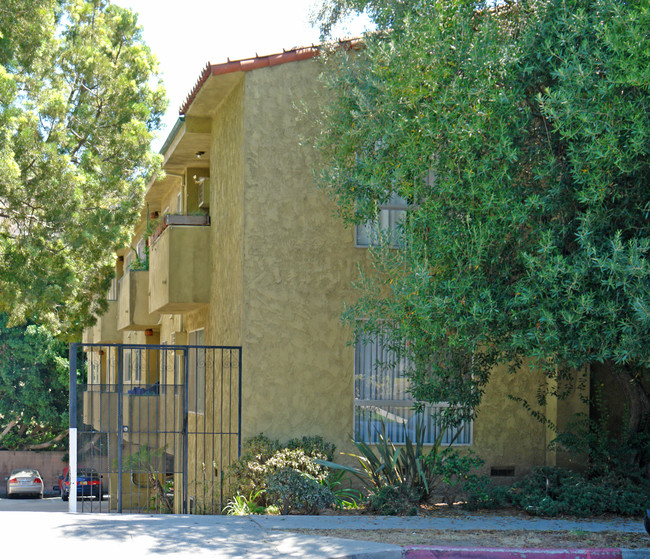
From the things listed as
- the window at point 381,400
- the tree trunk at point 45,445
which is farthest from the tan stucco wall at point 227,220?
the tree trunk at point 45,445

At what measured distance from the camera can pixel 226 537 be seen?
8.48 meters

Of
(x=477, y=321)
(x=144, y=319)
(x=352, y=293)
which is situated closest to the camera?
(x=477, y=321)

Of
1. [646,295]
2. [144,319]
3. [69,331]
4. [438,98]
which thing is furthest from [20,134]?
[646,295]

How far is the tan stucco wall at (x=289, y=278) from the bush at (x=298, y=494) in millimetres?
1796

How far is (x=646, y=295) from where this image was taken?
8031 mm

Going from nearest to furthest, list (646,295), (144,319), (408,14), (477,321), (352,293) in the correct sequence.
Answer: (646,295) < (477,321) < (408,14) < (352,293) < (144,319)

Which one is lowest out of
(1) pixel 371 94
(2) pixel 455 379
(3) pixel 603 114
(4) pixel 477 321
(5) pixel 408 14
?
(2) pixel 455 379

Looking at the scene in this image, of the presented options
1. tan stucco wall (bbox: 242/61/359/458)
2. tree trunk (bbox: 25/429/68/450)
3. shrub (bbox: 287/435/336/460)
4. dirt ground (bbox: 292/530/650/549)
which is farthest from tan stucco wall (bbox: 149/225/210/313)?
tree trunk (bbox: 25/429/68/450)

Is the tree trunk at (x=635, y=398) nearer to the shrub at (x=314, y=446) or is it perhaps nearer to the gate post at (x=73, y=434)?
the shrub at (x=314, y=446)

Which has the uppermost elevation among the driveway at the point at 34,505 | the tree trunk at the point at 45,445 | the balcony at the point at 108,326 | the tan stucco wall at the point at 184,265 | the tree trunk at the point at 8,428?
the tan stucco wall at the point at 184,265

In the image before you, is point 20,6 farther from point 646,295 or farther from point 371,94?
point 646,295

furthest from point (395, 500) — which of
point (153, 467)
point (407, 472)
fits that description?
point (153, 467)

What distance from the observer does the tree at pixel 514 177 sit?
324 inches

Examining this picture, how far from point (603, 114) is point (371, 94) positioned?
2927 millimetres
